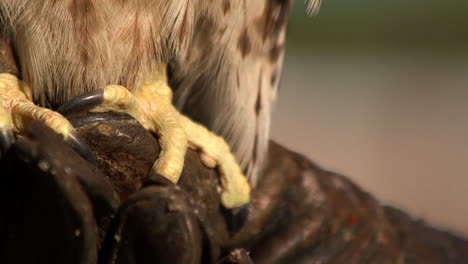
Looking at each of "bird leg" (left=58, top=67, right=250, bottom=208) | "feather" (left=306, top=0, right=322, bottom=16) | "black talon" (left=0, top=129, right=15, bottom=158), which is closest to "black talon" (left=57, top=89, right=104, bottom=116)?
"bird leg" (left=58, top=67, right=250, bottom=208)

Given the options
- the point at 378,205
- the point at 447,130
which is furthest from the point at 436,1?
the point at 378,205

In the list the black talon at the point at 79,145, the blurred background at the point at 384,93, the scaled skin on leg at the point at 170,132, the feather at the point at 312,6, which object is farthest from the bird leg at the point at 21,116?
the blurred background at the point at 384,93

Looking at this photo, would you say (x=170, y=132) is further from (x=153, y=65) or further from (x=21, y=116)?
(x=21, y=116)

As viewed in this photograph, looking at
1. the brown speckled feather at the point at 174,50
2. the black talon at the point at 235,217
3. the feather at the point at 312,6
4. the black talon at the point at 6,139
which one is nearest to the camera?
the black talon at the point at 6,139

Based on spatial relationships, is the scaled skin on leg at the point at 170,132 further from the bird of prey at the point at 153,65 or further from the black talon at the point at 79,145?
the black talon at the point at 79,145

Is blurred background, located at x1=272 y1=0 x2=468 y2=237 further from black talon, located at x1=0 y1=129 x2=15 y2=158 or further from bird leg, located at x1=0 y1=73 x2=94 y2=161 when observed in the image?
black talon, located at x1=0 y1=129 x2=15 y2=158

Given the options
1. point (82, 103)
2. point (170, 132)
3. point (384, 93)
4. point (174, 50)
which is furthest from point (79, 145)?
point (384, 93)

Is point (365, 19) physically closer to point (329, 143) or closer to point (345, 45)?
point (345, 45)
